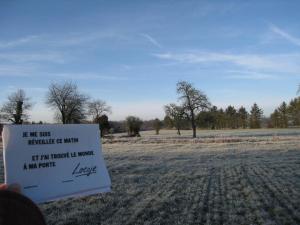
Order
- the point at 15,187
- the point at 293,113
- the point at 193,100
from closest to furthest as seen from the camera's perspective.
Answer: the point at 15,187 → the point at 193,100 → the point at 293,113

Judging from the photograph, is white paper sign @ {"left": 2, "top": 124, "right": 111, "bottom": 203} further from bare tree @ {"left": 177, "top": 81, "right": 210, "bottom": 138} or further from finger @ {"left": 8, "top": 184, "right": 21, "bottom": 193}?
bare tree @ {"left": 177, "top": 81, "right": 210, "bottom": 138}

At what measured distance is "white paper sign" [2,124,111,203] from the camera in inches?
194

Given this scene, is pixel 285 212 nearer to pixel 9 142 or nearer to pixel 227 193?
pixel 227 193

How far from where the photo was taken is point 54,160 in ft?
17.5

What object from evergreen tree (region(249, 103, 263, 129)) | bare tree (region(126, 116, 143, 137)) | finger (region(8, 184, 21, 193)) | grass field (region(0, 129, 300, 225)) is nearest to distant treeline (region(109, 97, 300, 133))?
evergreen tree (region(249, 103, 263, 129))

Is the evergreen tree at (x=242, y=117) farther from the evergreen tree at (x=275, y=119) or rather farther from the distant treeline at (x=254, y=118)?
the evergreen tree at (x=275, y=119)

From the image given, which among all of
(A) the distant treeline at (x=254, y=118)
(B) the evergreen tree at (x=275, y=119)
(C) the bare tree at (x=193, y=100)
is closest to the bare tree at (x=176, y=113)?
(C) the bare tree at (x=193, y=100)

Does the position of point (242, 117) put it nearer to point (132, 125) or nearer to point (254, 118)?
point (254, 118)

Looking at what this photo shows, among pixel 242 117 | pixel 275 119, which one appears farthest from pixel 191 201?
pixel 242 117

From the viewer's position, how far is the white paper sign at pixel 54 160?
4930 mm

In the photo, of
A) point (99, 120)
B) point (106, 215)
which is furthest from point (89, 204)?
point (99, 120)
